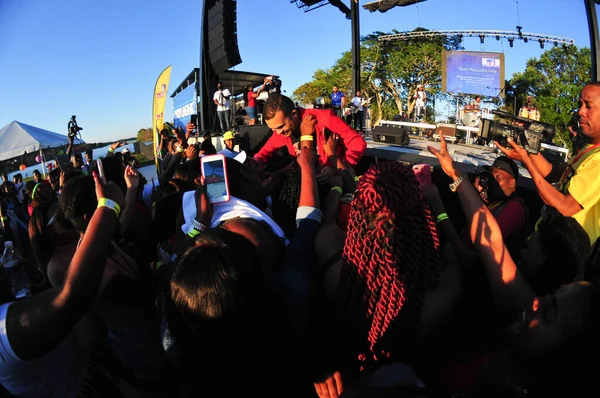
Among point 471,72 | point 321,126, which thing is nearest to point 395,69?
point 471,72

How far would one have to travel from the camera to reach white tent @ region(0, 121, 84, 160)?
15.8 m

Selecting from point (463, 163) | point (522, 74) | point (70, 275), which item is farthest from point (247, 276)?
point (522, 74)

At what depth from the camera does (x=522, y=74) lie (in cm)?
2873

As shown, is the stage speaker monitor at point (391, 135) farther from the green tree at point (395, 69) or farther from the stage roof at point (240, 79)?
the green tree at point (395, 69)

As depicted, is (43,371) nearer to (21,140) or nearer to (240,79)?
(240,79)

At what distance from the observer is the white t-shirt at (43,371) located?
118cm

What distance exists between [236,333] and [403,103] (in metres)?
36.1

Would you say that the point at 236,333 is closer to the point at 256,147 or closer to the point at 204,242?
the point at 204,242

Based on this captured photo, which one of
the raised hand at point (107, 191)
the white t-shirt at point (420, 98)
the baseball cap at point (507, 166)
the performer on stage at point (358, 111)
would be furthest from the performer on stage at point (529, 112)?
the raised hand at point (107, 191)

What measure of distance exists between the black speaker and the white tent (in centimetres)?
958

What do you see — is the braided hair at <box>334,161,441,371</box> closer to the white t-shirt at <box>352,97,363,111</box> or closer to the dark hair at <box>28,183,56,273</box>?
the dark hair at <box>28,183,56,273</box>

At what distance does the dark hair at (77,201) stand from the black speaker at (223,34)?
26.8 feet

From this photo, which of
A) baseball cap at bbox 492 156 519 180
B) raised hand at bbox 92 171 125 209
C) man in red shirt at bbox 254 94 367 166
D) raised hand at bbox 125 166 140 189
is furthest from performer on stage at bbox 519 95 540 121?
raised hand at bbox 92 171 125 209

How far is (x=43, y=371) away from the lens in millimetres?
1363
